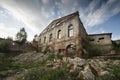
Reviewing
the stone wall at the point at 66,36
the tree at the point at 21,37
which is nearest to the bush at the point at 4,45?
the tree at the point at 21,37

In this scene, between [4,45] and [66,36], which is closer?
[66,36]

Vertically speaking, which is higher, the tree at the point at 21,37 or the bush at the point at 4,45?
the tree at the point at 21,37

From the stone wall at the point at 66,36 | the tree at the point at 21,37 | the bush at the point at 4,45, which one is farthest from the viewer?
the tree at the point at 21,37

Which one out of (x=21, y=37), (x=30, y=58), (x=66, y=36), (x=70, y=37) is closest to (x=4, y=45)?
(x=21, y=37)

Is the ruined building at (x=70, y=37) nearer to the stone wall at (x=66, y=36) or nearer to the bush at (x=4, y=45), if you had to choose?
the stone wall at (x=66, y=36)

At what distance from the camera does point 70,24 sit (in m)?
19.0

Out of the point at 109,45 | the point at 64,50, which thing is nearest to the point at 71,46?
the point at 64,50

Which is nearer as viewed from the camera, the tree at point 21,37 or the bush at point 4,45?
the bush at point 4,45

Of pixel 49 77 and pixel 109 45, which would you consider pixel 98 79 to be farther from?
pixel 109 45

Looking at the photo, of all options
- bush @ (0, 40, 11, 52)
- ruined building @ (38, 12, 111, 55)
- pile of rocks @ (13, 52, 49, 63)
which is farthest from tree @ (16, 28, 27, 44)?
pile of rocks @ (13, 52, 49, 63)

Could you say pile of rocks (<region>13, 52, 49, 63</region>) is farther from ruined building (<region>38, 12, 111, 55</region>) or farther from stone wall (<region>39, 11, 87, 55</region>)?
stone wall (<region>39, 11, 87, 55</region>)

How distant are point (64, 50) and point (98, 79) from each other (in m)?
12.0

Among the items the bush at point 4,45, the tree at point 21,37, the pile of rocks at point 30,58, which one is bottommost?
the pile of rocks at point 30,58

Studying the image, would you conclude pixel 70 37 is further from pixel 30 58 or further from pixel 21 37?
pixel 21 37
